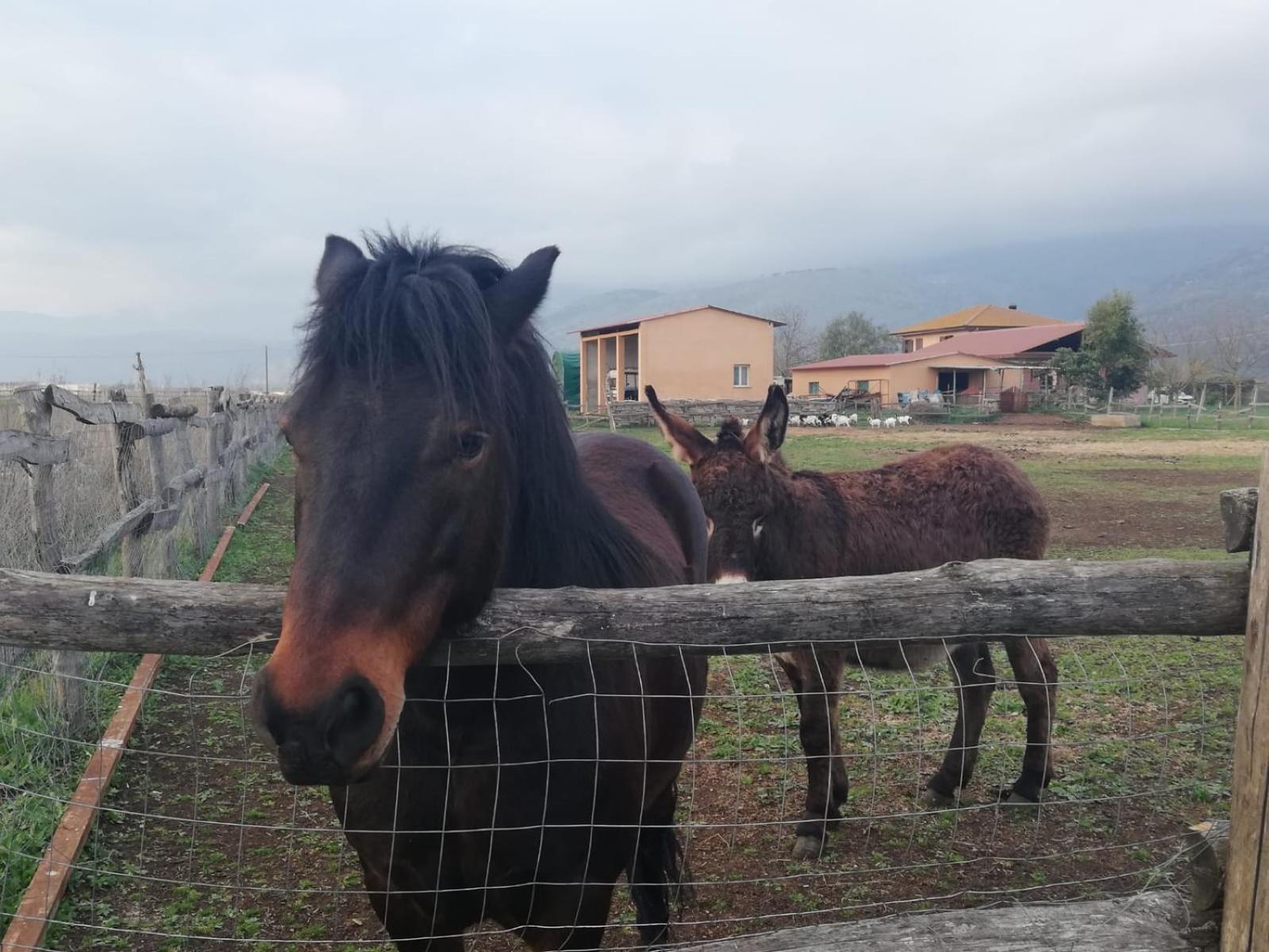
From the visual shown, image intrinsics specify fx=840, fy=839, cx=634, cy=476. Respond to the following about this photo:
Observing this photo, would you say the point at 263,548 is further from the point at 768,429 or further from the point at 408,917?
the point at 408,917

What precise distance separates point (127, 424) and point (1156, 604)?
7649 mm

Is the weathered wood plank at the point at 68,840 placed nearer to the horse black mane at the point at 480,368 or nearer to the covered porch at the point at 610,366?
the horse black mane at the point at 480,368

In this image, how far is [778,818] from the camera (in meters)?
4.54

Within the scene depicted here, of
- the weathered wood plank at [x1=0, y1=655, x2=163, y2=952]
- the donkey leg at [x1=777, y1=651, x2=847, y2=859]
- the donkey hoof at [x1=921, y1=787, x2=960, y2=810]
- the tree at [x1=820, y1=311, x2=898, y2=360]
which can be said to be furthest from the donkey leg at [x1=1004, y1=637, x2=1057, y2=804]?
the tree at [x1=820, y1=311, x2=898, y2=360]

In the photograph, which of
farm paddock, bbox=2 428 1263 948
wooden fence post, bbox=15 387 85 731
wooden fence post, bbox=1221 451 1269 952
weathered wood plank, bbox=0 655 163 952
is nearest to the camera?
wooden fence post, bbox=1221 451 1269 952

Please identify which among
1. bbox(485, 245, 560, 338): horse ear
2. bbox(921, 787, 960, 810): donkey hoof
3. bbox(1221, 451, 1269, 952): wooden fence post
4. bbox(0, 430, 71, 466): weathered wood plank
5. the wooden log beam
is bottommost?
bbox(921, 787, 960, 810): donkey hoof

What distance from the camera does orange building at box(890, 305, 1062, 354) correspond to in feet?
240

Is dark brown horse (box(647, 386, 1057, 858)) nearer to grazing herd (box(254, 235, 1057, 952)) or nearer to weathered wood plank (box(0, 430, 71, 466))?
grazing herd (box(254, 235, 1057, 952))

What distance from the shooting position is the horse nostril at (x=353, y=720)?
1.48m

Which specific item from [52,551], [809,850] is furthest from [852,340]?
[52,551]

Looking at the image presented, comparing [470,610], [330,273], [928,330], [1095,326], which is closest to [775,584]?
[470,610]

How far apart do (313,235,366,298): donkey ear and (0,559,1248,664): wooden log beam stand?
78 cm

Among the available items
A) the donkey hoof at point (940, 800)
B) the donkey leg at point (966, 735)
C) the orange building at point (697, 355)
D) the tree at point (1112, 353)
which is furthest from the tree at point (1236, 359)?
the donkey hoof at point (940, 800)

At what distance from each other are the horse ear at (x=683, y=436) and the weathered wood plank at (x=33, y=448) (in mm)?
3523
